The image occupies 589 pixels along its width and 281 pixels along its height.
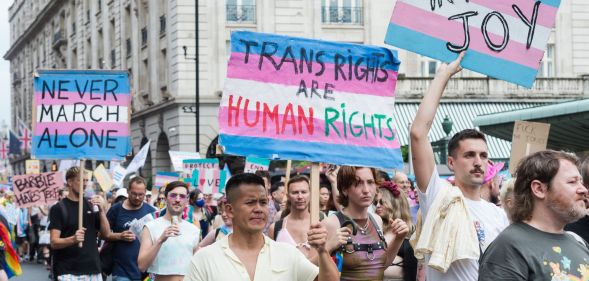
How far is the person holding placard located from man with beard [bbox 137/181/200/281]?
82.8 inches

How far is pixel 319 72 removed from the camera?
21.4ft

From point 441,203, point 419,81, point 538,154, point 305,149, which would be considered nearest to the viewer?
point 538,154

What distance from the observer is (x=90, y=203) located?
10.9 meters

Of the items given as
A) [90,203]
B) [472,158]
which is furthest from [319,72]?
[90,203]

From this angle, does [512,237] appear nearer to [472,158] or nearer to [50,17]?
[472,158]

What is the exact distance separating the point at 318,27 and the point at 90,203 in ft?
97.5

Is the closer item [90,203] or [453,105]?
[90,203]

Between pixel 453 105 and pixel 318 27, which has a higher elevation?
pixel 318 27

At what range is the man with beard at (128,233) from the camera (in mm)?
10828

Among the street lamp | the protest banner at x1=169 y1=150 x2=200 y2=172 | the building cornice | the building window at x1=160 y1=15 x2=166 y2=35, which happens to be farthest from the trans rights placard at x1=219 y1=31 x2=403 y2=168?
the building cornice

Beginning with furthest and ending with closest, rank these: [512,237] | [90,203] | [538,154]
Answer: [90,203] → [538,154] → [512,237]

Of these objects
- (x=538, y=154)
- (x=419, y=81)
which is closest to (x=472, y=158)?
(x=538, y=154)

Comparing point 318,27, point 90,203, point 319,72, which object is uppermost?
point 318,27

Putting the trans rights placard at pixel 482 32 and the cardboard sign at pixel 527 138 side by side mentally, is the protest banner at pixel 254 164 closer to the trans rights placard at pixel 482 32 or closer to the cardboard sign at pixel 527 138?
the cardboard sign at pixel 527 138
